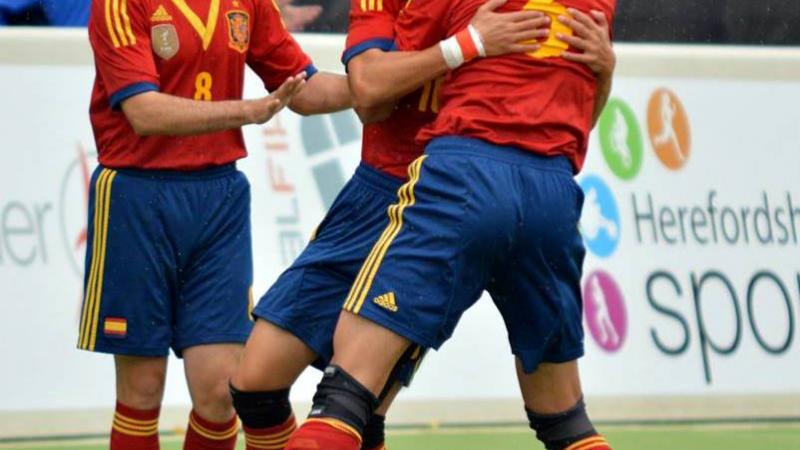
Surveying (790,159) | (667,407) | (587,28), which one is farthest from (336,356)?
(790,159)

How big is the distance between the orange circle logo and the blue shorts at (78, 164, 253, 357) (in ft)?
9.96

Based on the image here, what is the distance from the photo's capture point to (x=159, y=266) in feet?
21.8

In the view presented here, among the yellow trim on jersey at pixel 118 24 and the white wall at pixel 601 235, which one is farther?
the white wall at pixel 601 235

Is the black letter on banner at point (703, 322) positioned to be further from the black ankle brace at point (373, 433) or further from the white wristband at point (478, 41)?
the white wristband at point (478, 41)

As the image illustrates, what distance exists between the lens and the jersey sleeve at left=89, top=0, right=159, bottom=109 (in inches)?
252

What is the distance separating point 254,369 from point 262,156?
8.79 feet

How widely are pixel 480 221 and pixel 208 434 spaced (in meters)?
1.65

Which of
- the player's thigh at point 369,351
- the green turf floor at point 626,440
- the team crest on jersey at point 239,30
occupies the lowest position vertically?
the green turf floor at point 626,440

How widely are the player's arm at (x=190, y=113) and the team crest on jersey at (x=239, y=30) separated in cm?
34

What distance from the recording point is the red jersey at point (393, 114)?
5.90 m

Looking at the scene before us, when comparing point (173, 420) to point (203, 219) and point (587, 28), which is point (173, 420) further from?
point (587, 28)

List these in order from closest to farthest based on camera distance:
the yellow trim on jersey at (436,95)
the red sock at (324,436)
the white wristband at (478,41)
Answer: the red sock at (324,436), the white wristband at (478,41), the yellow trim on jersey at (436,95)

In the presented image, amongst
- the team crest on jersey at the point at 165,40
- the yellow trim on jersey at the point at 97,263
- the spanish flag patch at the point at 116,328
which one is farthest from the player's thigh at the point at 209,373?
the team crest on jersey at the point at 165,40

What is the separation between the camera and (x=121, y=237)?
21.8 ft
